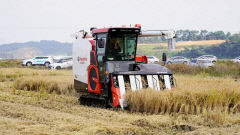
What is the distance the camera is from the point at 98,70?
13.5 m

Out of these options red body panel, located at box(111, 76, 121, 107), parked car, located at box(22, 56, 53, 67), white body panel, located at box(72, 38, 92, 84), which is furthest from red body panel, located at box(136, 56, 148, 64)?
parked car, located at box(22, 56, 53, 67)

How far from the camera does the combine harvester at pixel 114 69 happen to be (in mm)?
12781

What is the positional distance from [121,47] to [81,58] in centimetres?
180

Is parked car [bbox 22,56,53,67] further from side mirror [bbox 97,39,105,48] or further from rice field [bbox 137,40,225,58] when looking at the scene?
rice field [bbox 137,40,225,58]

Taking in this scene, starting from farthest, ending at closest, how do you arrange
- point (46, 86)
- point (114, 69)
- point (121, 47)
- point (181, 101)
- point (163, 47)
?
point (163, 47) → point (46, 86) → point (121, 47) → point (114, 69) → point (181, 101)

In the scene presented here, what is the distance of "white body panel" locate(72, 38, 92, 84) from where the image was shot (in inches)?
558

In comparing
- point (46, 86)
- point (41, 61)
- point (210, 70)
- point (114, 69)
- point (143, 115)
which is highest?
point (114, 69)

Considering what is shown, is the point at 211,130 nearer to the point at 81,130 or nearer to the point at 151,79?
the point at 81,130

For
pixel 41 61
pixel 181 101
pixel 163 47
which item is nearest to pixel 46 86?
pixel 181 101

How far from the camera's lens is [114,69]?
13328 millimetres

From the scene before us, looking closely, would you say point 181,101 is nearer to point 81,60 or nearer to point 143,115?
point 143,115

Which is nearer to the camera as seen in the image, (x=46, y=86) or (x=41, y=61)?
(x=46, y=86)

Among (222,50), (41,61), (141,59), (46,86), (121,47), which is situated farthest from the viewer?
(222,50)

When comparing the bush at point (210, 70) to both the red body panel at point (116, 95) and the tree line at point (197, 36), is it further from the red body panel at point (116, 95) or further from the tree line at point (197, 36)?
the tree line at point (197, 36)
